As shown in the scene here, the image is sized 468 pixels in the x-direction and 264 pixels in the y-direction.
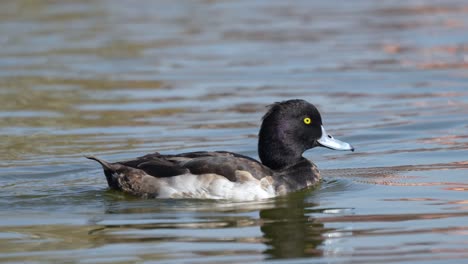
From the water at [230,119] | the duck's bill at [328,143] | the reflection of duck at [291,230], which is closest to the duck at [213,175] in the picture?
the water at [230,119]

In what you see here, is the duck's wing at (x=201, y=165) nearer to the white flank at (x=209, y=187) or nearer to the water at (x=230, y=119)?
the white flank at (x=209, y=187)

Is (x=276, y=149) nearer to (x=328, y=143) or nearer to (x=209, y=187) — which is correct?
(x=328, y=143)

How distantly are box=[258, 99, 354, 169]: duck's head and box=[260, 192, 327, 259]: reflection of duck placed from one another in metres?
0.63

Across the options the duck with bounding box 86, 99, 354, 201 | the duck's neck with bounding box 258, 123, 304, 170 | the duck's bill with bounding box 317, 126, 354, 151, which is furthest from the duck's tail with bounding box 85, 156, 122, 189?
the duck's bill with bounding box 317, 126, 354, 151

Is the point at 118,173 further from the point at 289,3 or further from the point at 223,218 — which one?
the point at 289,3

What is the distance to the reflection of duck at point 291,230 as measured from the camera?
8.62 m

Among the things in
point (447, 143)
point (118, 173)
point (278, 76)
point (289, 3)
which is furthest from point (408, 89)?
point (289, 3)

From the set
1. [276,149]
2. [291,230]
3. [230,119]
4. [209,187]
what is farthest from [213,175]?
[230,119]

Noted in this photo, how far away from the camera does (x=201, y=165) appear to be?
1083cm

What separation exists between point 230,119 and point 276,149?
462cm

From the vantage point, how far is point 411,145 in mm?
13789

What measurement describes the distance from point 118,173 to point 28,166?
2.35 meters

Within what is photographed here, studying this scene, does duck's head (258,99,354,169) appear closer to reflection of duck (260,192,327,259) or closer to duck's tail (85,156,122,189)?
reflection of duck (260,192,327,259)

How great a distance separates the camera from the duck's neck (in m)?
11.4
